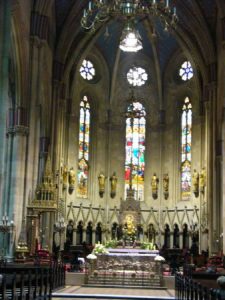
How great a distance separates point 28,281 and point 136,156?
3390cm

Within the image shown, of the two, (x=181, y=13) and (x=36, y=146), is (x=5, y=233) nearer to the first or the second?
(x=36, y=146)

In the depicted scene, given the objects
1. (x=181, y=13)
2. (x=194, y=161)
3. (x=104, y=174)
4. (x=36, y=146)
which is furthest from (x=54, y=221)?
(x=181, y=13)

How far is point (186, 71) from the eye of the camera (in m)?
46.9

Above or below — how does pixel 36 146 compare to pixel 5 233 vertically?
above

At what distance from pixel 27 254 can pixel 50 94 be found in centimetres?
1423

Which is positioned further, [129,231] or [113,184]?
[113,184]

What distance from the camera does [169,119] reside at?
154 feet

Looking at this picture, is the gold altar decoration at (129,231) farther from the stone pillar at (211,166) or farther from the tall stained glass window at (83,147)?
the stone pillar at (211,166)

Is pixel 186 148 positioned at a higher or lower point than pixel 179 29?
lower

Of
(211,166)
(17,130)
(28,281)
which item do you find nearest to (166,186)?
(211,166)

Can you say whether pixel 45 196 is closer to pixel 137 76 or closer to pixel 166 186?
pixel 166 186

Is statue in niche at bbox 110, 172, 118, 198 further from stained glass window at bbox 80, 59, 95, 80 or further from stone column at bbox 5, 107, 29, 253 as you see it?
stone column at bbox 5, 107, 29, 253

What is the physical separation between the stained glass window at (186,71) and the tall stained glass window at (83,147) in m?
8.01

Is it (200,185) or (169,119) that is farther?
(169,119)
